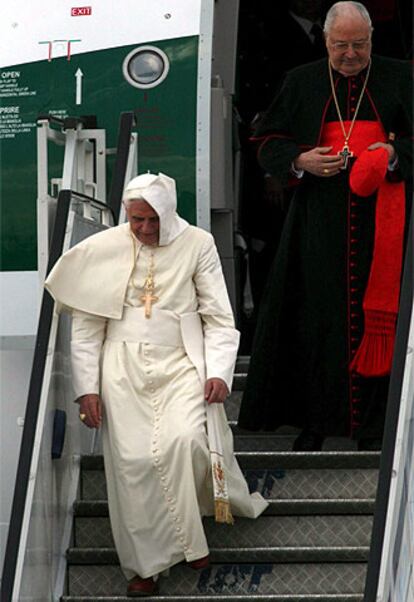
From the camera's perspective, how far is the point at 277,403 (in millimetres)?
7023

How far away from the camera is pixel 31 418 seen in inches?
236

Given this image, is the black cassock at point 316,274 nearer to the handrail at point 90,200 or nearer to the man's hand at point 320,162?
the man's hand at point 320,162

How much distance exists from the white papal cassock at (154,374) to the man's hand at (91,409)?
0.08ft

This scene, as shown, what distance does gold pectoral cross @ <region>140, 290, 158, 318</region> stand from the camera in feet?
20.3

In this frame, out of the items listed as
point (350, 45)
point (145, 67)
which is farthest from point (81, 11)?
point (350, 45)

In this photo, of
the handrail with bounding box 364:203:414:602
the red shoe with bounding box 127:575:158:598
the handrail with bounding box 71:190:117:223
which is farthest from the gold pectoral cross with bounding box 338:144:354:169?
the red shoe with bounding box 127:575:158:598

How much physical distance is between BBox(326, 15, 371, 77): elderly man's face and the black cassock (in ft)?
0.35

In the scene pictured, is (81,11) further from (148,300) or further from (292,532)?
(292,532)

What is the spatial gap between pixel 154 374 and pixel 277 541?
0.77 m

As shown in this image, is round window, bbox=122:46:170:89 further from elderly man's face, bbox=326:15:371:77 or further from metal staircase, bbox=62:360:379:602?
metal staircase, bbox=62:360:379:602

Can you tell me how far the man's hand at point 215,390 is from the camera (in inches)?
239

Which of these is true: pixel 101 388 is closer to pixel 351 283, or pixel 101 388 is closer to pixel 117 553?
pixel 117 553

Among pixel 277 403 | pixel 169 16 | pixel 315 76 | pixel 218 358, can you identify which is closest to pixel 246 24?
pixel 169 16

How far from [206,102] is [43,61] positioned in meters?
0.86
